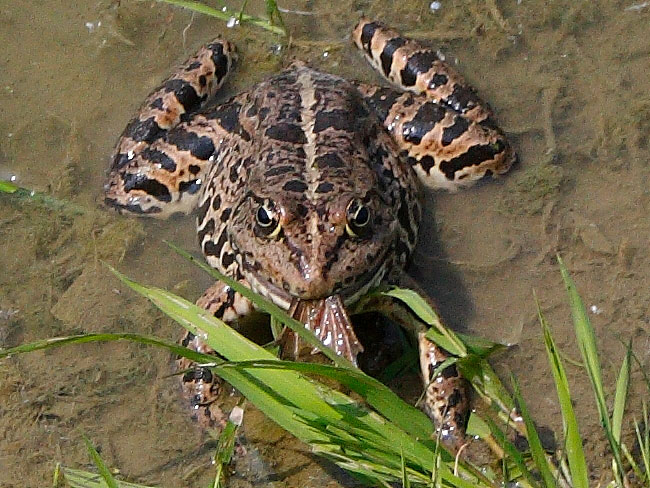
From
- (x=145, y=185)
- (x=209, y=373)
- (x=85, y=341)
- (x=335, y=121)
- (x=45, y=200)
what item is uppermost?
(x=85, y=341)

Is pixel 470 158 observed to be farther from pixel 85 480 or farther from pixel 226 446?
pixel 85 480

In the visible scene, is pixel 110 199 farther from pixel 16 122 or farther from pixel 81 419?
pixel 81 419

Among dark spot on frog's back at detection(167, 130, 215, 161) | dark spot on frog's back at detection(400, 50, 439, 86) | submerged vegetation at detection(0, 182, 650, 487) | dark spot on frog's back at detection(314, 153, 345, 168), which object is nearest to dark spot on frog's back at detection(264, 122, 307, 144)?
dark spot on frog's back at detection(314, 153, 345, 168)

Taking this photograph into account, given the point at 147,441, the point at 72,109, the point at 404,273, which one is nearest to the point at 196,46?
the point at 72,109

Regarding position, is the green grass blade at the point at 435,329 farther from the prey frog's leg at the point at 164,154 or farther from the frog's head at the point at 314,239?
the prey frog's leg at the point at 164,154

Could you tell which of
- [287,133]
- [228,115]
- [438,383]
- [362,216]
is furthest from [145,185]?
[438,383]
